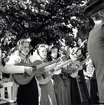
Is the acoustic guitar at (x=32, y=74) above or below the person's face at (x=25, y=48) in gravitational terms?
below

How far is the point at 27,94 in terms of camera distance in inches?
175

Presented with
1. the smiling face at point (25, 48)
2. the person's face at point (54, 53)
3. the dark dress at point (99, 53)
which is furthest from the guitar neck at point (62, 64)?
the dark dress at point (99, 53)

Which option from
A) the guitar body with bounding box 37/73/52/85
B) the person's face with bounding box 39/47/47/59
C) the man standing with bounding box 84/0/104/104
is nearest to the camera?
the man standing with bounding box 84/0/104/104

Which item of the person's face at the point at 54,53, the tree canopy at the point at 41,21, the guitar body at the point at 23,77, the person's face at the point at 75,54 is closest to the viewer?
the guitar body at the point at 23,77

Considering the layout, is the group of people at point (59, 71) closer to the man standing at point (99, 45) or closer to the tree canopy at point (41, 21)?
the man standing at point (99, 45)

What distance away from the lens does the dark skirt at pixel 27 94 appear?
14.5 ft

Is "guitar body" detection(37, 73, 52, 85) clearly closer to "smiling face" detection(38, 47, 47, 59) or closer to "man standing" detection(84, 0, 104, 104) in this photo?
"smiling face" detection(38, 47, 47, 59)

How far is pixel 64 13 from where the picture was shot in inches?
373

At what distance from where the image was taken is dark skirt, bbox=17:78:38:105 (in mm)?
4426

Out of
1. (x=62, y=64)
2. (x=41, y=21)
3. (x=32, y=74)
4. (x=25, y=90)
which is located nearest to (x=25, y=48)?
(x=32, y=74)

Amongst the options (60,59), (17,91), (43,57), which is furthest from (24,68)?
(60,59)

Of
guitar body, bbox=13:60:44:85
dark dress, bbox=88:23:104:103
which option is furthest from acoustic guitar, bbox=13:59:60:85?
dark dress, bbox=88:23:104:103

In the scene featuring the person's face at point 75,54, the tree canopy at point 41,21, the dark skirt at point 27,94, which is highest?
the tree canopy at point 41,21

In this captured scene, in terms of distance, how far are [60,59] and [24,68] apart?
132cm
